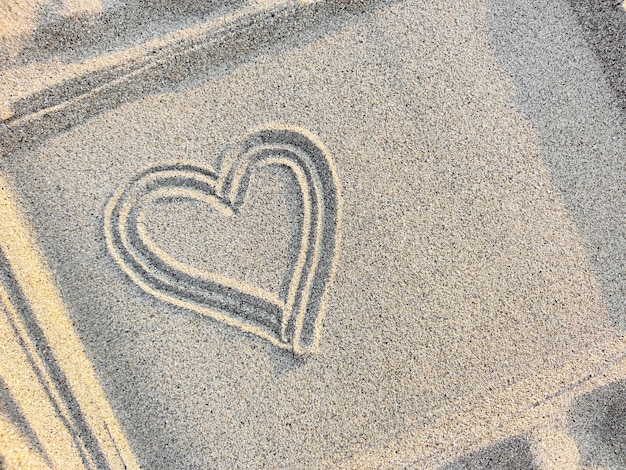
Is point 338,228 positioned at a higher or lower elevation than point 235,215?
lower

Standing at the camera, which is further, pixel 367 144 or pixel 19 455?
pixel 367 144

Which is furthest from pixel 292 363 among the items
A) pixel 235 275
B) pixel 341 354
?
pixel 235 275

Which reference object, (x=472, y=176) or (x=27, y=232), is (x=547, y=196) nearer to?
(x=472, y=176)

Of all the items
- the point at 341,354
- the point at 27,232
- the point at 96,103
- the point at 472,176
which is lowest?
the point at 341,354

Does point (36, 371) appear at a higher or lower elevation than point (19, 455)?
higher
